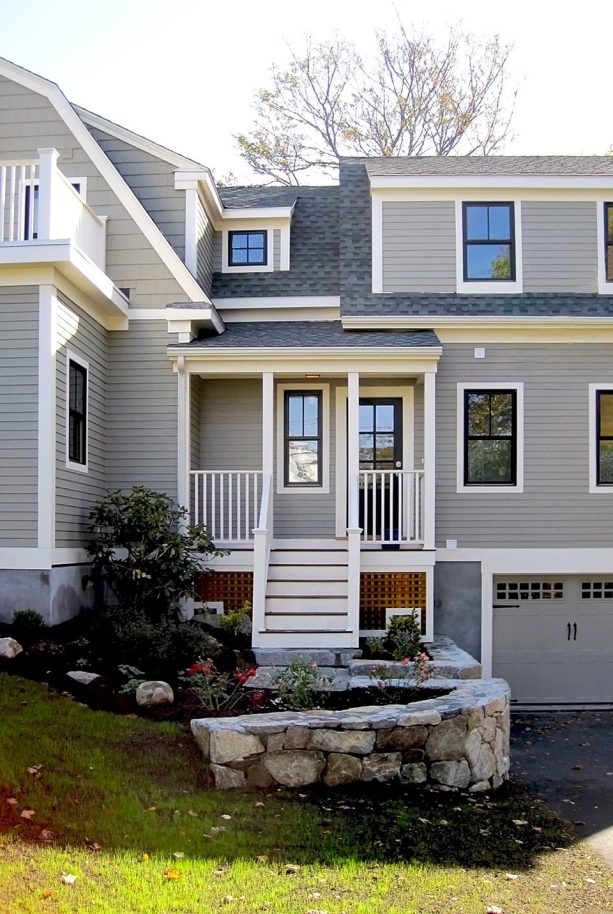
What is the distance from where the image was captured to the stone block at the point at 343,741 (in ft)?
22.9

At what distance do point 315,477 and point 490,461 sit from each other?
2378 mm

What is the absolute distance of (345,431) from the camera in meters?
12.9

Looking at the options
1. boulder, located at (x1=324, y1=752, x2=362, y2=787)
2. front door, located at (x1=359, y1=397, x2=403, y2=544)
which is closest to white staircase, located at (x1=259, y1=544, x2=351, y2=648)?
front door, located at (x1=359, y1=397, x2=403, y2=544)

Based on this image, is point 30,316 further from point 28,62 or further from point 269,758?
point 269,758

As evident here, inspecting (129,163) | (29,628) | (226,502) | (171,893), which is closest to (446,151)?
(129,163)

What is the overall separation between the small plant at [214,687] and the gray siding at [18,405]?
8.82 feet

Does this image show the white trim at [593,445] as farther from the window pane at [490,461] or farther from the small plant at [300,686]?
the small plant at [300,686]

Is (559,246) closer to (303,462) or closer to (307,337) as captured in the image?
(307,337)

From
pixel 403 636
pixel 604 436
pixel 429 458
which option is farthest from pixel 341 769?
pixel 604 436

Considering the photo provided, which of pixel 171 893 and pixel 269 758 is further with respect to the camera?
pixel 269 758

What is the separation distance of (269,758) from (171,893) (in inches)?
82.2

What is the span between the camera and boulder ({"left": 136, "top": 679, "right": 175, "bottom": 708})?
8164 mm

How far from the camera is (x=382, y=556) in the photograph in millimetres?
11164

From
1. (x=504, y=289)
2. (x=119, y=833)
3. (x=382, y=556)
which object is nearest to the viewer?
(x=119, y=833)
